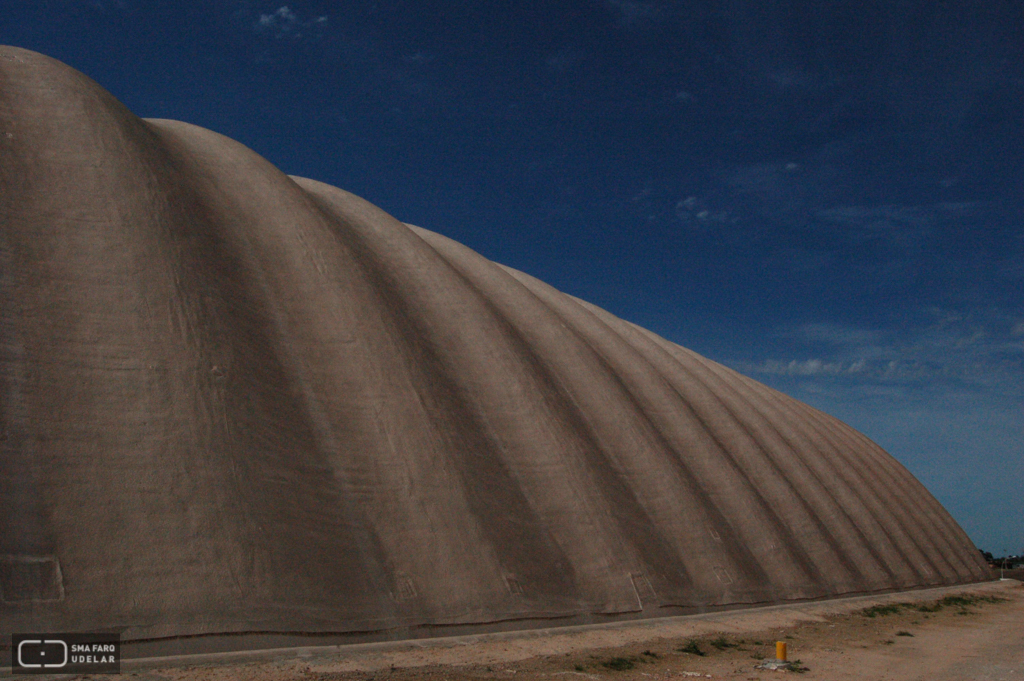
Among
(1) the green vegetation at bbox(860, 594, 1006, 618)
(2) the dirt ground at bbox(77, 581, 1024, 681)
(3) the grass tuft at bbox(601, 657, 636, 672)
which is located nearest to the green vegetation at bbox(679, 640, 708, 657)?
(2) the dirt ground at bbox(77, 581, 1024, 681)

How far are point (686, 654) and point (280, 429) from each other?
928 centimetres

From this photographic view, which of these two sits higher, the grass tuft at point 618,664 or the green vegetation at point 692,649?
the grass tuft at point 618,664

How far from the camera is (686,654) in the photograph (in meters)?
14.5

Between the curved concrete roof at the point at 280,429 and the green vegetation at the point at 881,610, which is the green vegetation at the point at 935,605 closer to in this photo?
the green vegetation at the point at 881,610

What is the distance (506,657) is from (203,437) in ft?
20.3

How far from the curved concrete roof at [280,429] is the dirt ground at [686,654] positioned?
499 mm

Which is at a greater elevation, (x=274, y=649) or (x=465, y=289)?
(x=465, y=289)

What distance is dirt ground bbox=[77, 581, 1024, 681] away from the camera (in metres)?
9.95

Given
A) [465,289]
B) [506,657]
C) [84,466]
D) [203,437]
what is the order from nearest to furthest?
[84,466], [203,437], [506,657], [465,289]

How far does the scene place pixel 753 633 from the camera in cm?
1777

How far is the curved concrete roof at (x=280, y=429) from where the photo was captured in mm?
9781

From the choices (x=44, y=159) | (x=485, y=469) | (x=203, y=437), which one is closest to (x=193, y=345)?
(x=203, y=437)

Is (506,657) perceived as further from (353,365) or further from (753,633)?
(753,633)

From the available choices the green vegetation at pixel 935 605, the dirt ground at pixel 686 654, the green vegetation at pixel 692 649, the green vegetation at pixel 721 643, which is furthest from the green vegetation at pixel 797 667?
the green vegetation at pixel 935 605
